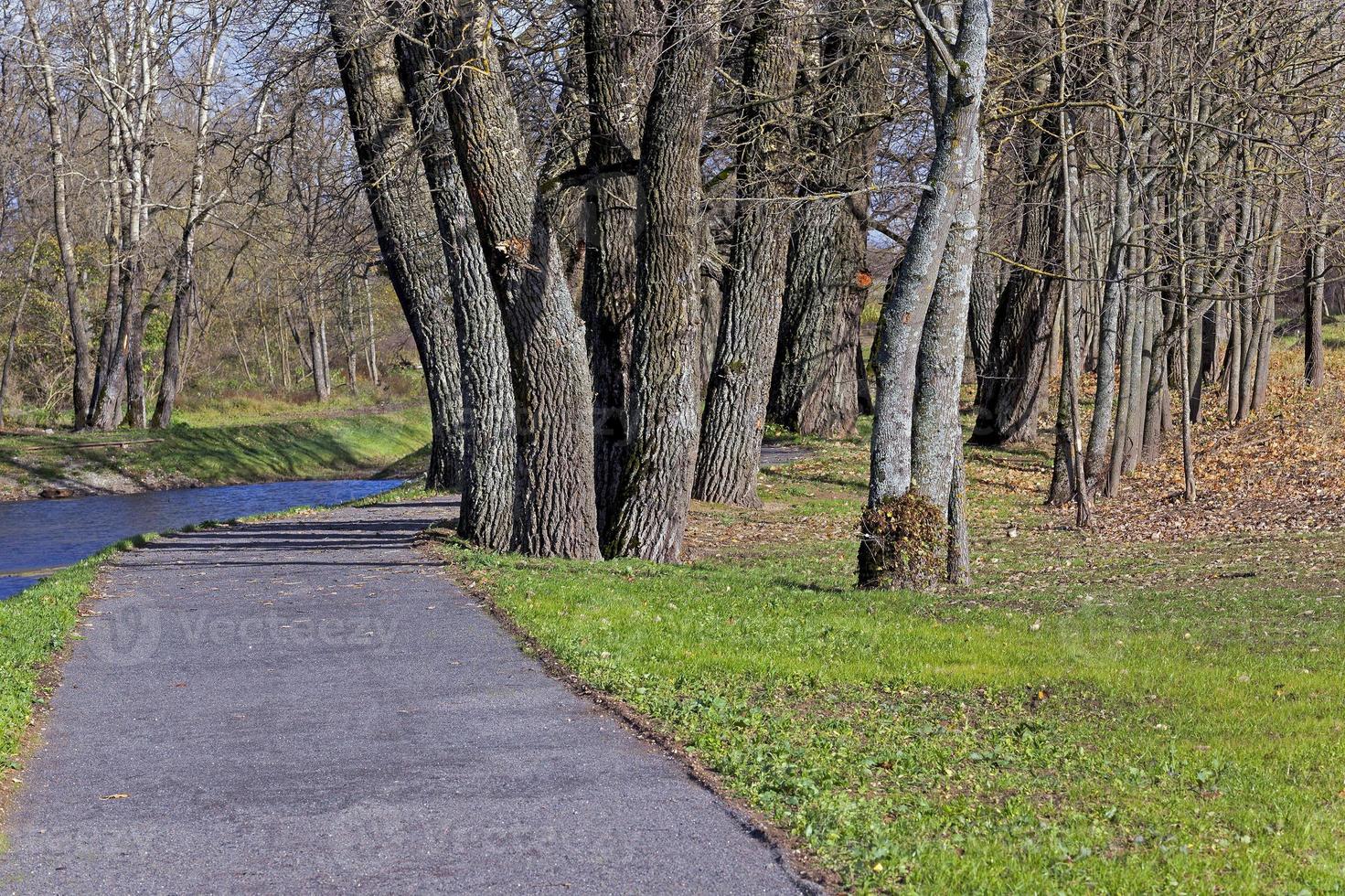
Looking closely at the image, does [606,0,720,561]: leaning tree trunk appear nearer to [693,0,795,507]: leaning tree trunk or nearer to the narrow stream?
[693,0,795,507]: leaning tree trunk

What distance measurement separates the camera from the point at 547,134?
17.3m

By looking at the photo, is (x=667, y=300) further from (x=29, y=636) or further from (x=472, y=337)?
(x=29, y=636)

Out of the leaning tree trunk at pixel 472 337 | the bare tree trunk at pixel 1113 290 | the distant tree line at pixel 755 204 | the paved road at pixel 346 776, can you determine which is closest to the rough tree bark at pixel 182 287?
the distant tree line at pixel 755 204

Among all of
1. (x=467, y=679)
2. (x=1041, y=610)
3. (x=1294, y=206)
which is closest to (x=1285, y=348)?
(x=1294, y=206)

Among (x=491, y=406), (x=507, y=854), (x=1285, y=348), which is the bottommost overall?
(x=507, y=854)

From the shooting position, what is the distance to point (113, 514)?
25281 mm

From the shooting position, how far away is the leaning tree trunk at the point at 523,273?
12.4 m

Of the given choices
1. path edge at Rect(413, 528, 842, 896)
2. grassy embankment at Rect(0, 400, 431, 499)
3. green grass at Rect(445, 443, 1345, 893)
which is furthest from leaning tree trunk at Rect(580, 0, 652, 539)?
grassy embankment at Rect(0, 400, 431, 499)

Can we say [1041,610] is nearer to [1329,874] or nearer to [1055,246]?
[1329,874]

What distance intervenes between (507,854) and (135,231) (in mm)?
31822

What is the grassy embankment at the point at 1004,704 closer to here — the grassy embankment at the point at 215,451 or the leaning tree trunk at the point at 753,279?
the leaning tree trunk at the point at 753,279

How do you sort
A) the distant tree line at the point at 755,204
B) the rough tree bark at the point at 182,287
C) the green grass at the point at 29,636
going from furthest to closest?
the rough tree bark at the point at 182,287 < the distant tree line at the point at 755,204 < the green grass at the point at 29,636

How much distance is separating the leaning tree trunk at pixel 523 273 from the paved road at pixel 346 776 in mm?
2955

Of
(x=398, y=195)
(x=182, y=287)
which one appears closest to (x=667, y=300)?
(x=398, y=195)
